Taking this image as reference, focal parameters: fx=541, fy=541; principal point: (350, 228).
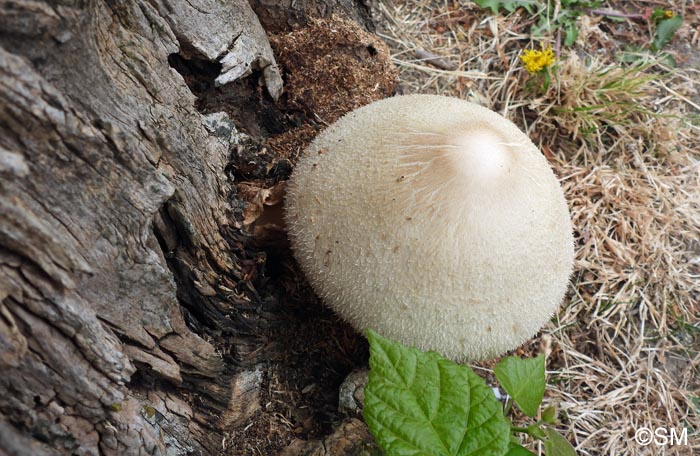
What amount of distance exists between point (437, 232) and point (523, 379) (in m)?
0.59

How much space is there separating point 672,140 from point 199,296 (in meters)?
2.61

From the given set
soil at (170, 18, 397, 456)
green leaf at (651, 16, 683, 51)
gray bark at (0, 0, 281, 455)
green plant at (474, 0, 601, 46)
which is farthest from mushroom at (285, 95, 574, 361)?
green leaf at (651, 16, 683, 51)

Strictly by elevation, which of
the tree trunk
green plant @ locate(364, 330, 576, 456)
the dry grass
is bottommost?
the dry grass

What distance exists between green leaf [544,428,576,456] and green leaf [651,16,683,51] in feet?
8.10

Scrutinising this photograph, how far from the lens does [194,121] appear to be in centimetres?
175

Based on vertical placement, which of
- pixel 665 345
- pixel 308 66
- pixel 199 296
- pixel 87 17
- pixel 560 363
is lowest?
pixel 665 345

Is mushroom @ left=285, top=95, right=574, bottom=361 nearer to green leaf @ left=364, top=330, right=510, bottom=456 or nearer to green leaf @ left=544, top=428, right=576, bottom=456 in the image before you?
green leaf @ left=364, top=330, right=510, bottom=456

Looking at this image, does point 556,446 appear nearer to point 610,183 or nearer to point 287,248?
point 287,248

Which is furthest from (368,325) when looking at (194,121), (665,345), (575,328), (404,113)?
(665,345)

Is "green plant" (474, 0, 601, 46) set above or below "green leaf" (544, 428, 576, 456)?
above

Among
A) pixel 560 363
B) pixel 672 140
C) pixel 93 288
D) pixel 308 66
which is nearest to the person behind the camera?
pixel 93 288

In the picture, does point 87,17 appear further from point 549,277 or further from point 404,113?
point 549,277

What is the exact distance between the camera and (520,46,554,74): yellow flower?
2.86m

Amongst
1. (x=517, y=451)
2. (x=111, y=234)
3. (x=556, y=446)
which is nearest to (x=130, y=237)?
(x=111, y=234)
